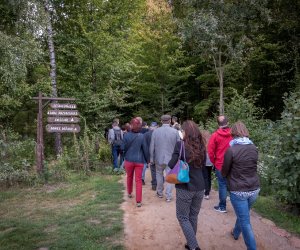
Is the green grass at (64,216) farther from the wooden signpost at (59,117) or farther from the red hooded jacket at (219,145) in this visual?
the red hooded jacket at (219,145)

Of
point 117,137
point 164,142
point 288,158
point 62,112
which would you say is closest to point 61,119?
point 62,112

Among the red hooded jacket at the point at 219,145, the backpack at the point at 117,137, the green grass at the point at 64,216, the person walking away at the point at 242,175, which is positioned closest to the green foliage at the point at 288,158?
the red hooded jacket at the point at 219,145

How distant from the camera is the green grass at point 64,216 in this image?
18.8 feet

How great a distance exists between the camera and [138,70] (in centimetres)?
2255

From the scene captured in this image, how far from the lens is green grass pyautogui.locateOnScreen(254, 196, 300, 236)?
6613 millimetres

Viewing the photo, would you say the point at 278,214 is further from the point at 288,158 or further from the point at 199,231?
the point at 199,231

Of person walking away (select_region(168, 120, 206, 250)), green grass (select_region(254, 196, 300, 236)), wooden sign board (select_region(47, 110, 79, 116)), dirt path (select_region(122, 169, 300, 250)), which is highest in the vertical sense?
wooden sign board (select_region(47, 110, 79, 116))

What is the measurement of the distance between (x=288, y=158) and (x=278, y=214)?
1.28 metres

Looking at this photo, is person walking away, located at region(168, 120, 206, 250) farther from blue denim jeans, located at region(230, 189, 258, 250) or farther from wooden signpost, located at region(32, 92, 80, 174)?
wooden signpost, located at region(32, 92, 80, 174)

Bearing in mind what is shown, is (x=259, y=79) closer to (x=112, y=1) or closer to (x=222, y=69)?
(x=222, y=69)

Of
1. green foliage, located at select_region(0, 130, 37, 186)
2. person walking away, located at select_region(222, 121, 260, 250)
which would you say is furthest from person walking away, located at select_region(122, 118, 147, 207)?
green foliage, located at select_region(0, 130, 37, 186)

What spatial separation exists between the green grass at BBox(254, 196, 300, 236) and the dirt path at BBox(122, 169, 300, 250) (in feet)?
0.65

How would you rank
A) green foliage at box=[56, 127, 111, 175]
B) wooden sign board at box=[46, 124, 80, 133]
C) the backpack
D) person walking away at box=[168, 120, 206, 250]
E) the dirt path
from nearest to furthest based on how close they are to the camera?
person walking away at box=[168, 120, 206, 250] < the dirt path < wooden sign board at box=[46, 124, 80, 133] < green foliage at box=[56, 127, 111, 175] < the backpack

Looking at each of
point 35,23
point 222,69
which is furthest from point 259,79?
point 35,23
